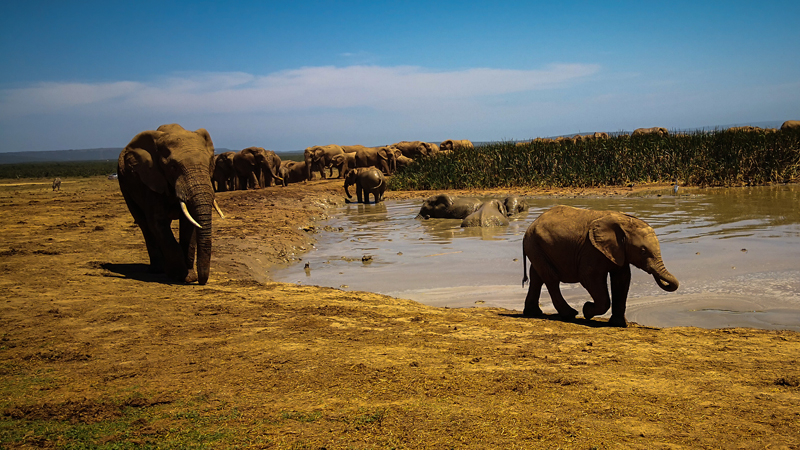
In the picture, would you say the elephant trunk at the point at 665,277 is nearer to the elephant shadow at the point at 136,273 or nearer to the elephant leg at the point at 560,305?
the elephant leg at the point at 560,305

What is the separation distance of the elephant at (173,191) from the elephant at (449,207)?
1078 centimetres

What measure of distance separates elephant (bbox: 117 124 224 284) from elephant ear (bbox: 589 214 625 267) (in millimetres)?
5095

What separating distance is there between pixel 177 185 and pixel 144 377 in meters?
4.00

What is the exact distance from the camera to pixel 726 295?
8234 mm

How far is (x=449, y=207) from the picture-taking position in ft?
62.1

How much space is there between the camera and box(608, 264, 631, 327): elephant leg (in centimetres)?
666

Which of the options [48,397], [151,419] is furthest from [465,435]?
[48,397]

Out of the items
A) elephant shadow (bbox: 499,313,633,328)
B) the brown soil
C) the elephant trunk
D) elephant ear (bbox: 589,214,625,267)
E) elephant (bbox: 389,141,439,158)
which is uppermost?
elephant (bbox: 389,141,439,158)

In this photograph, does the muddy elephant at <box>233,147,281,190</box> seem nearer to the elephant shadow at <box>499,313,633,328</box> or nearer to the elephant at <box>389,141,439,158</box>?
the elephant at <box>389,141,439,158</box>

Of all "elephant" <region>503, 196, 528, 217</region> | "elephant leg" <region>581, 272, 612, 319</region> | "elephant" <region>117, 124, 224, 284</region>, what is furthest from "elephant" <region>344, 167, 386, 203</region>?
"elephant leg" <region>581, 272, 612, 319</region>

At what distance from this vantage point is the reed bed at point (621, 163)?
79.5ft

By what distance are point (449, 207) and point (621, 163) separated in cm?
1205

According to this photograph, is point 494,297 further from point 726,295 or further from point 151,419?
point 151,419

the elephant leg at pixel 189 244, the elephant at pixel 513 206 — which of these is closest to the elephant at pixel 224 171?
the elephant at pixel 513 206
